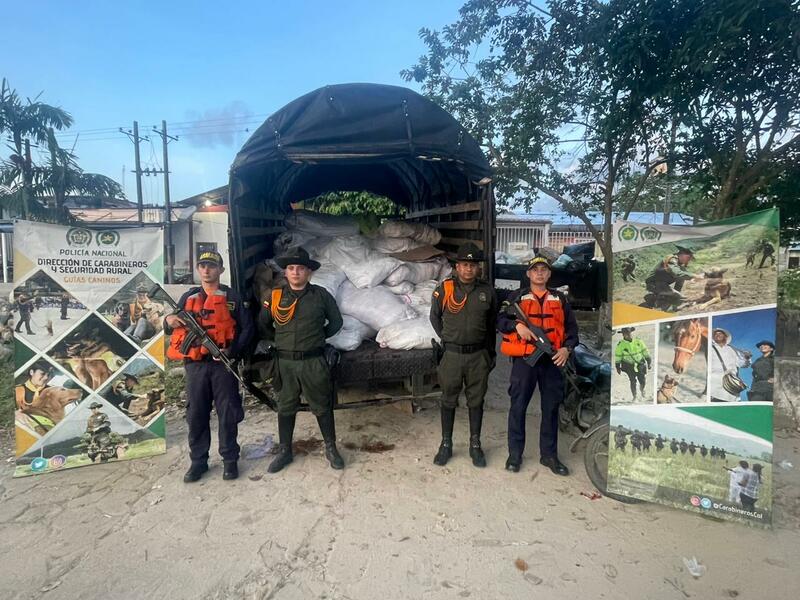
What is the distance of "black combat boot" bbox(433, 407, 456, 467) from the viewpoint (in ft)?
12.3

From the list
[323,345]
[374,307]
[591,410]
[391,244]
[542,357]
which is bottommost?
[591,410]

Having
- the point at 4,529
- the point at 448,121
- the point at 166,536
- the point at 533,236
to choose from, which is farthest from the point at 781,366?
the point at 533,236

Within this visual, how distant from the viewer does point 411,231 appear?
18.7 ft

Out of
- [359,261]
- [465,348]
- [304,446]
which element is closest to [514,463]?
[465,348]

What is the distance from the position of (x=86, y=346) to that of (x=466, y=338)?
2.85 meters

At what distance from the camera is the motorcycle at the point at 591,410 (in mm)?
3326

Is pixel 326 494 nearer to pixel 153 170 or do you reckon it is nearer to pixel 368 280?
pixel 368 280

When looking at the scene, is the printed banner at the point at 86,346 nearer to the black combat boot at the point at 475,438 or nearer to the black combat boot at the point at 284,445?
the black combat boot at the point at 284,445

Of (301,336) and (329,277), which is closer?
(301,336)

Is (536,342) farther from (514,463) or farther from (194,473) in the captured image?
(194,473)

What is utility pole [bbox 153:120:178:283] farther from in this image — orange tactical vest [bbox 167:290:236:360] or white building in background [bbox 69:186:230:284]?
orange tactical vest [bbox 167:290:236:360]

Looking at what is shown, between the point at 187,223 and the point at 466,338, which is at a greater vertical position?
the point at 187,223

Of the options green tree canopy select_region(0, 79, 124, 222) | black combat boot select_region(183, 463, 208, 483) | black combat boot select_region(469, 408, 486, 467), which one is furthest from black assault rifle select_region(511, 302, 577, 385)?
green tree canopy select_region(0, 79, 124, 222)

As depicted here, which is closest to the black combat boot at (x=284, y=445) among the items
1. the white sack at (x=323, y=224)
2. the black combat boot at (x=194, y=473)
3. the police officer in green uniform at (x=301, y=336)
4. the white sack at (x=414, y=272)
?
the police officer in green uniform at (x=301, y=336)
